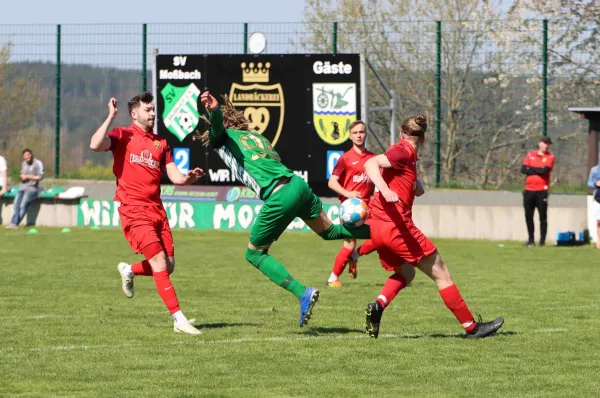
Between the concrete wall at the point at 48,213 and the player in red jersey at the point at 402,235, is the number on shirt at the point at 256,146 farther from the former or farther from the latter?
the concrete wall at the point at 48,213

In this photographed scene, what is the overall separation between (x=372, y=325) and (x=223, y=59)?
1667 cm

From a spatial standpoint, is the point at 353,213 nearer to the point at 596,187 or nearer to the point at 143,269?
the point at 143,269

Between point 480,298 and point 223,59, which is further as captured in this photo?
point 223,59

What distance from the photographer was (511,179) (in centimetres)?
2662

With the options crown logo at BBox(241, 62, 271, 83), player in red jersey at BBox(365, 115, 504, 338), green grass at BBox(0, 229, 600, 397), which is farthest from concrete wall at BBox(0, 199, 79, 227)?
player in red jersey at BBox(365, 115, 504, 338)

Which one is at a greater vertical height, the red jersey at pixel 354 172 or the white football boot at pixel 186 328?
the red jersey at pixel 354 172

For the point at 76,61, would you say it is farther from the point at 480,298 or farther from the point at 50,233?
the point at 480,298

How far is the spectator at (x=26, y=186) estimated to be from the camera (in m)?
27.2

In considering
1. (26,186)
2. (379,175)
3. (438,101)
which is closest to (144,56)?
(26,186)

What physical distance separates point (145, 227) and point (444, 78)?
16547 mm

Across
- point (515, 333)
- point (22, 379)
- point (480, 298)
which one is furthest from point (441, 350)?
point (480, 298)

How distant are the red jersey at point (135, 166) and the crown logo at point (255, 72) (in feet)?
49.1

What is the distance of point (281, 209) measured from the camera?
1040 cm

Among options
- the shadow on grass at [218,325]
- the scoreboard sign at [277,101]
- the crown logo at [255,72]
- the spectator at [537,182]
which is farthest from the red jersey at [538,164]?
the shadow on grass at [218,325]
